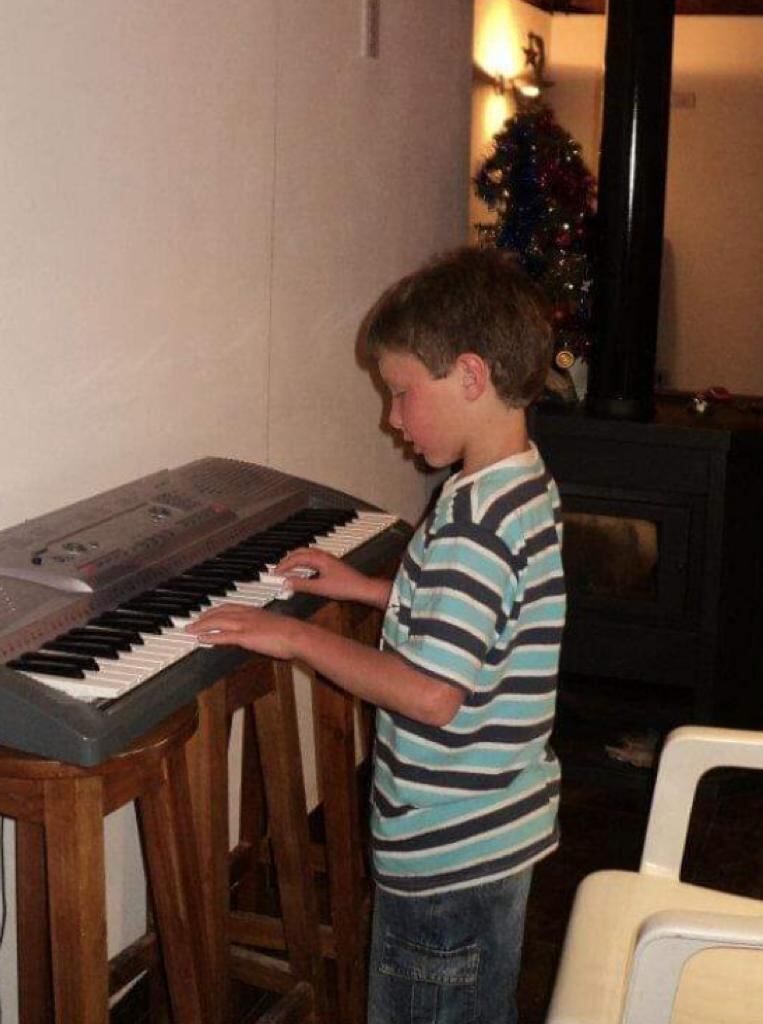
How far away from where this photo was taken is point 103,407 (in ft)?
7.18

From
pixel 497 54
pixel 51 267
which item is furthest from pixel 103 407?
pixel 497 54

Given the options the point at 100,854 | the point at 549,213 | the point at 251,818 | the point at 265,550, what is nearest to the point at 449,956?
the point at 100,854

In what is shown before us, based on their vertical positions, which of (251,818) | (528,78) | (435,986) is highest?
(528,78)

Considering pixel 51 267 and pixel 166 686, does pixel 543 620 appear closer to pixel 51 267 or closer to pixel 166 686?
pixel 166 686

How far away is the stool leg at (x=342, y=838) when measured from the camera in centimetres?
232

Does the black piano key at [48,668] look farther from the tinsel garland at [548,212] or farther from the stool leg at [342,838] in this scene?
the tinsel garland at [548,212]

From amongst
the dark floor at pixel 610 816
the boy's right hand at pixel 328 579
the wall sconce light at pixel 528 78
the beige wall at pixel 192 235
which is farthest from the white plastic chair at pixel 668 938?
the wall sconce light at pixel 528 78

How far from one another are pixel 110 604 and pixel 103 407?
1.73ft

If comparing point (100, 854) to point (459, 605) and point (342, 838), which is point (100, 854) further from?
point (342, 838)

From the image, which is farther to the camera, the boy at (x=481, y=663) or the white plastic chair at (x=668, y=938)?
the boy at (x=481, y=663)

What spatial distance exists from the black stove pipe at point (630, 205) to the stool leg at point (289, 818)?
180cm

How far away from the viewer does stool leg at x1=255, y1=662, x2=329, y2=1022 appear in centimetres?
212

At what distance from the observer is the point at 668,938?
140 centimetres

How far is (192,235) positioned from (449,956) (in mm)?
1304
